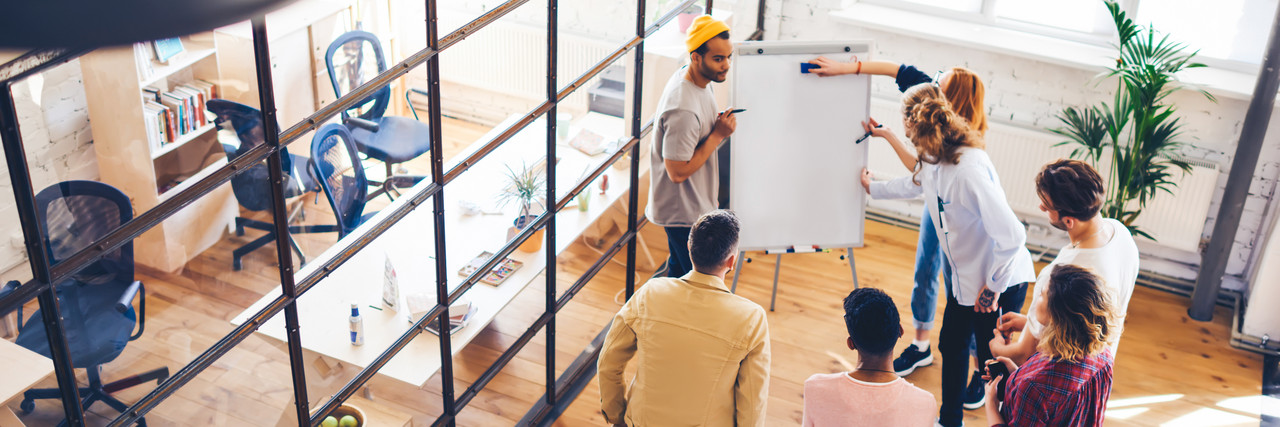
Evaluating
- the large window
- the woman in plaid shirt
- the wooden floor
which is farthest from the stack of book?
the large window

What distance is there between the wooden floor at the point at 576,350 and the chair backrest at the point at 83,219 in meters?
0.09

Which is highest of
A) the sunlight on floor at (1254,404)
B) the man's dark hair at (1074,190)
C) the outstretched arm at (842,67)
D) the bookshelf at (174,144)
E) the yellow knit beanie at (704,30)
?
the bookshelf at (174,144)

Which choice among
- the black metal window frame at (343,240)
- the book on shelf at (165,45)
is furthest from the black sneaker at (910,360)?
the book on shelf at (165,45)

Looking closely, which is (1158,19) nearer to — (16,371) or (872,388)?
(872,388)

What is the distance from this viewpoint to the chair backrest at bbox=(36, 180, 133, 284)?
1.40 metres

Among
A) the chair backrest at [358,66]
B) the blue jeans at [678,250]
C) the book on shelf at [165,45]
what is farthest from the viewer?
the blue jeans at [678,250]

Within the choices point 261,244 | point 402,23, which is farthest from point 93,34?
point 402,23

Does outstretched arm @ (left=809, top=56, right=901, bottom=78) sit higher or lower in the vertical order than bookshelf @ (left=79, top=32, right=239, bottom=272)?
lower

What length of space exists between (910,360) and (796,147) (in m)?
1.05

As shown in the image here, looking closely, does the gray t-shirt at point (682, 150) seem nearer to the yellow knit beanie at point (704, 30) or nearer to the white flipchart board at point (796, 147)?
the yellow knit beanie at point (704, 30)

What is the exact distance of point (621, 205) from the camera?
3.90 m

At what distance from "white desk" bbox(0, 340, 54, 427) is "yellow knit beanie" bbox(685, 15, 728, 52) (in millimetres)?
2143

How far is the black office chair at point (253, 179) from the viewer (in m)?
1.70

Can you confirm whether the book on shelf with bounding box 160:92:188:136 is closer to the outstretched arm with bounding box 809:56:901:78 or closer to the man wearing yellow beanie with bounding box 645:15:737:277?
the man wearing yellow beanie with bounding box 645:15:737:277
